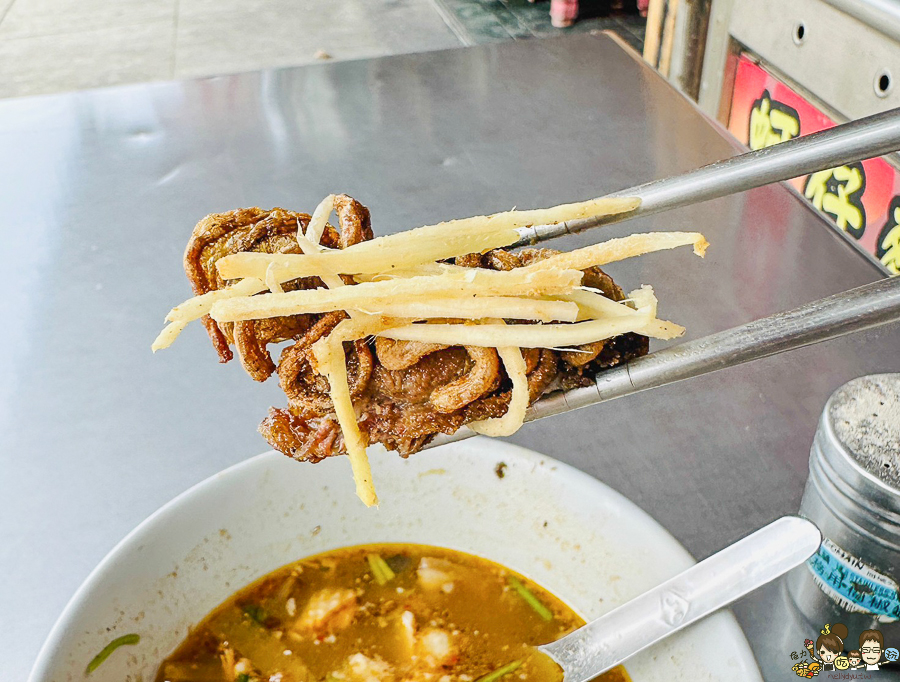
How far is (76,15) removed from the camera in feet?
24.4

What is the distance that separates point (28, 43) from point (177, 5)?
1.39m

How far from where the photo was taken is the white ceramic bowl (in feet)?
3.85

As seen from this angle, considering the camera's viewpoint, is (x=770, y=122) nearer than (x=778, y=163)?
No

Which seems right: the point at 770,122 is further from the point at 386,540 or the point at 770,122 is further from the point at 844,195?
the point at 386,540

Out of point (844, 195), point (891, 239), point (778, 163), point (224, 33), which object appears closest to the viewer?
point (778, 163)

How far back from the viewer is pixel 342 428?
0.95 m

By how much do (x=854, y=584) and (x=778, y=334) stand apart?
1.93 feet

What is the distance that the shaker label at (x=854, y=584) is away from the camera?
120cm

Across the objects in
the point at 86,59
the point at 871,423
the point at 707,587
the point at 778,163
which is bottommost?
the point at 86,59

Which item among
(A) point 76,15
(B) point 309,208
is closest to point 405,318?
(B) point 309,208

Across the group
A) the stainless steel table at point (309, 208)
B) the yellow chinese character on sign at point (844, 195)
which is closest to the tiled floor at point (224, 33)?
the stainless steel table at point (309, 208)

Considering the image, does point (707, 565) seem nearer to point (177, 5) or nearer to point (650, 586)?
point (650, 586)

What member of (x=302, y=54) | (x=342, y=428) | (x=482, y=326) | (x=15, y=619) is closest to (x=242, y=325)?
(x=342, y=428)
